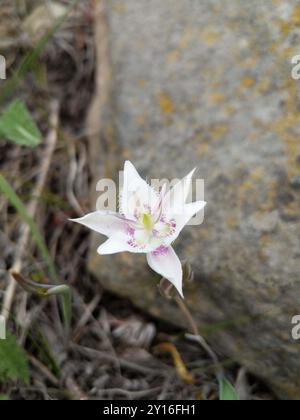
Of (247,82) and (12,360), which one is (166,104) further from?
(12,360)

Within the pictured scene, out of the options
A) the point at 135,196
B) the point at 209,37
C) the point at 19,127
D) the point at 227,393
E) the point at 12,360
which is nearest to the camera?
the point at 135,196

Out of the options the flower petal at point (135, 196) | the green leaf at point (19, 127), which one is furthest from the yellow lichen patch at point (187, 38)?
the flower petal at point (135, 196)

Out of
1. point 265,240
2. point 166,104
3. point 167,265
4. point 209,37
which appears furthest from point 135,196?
point 209,37

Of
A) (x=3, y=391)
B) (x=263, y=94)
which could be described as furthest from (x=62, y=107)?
(x=3, y=391)

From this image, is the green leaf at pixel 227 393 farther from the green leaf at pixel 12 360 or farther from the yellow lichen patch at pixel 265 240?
the green leaf at pixel 12 360

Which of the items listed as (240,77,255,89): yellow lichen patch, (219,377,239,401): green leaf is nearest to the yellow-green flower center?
(219,377,239,401): green leaf
